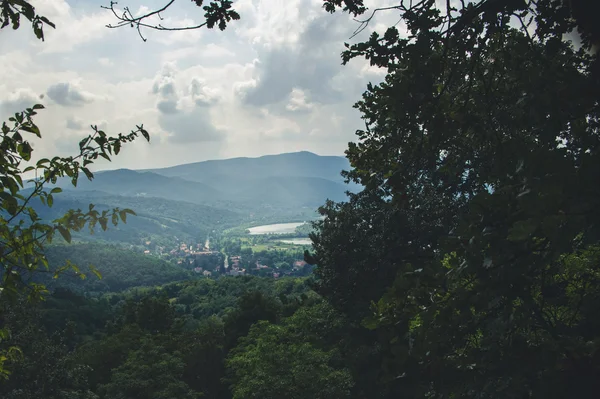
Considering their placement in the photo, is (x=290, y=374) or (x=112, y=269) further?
(x=112, y=269)

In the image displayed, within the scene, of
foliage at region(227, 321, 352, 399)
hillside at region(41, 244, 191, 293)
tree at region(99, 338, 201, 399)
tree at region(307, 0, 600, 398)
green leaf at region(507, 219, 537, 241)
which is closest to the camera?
green leaf at region(507, 219, 537, 241)

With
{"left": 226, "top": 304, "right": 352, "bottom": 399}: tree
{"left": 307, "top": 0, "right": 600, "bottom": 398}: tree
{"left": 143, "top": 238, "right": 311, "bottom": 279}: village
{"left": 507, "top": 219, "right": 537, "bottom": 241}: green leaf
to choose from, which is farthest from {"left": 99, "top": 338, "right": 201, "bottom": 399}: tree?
{"left": 143, "top": 238, "right": 311, "bottom": 279}: village

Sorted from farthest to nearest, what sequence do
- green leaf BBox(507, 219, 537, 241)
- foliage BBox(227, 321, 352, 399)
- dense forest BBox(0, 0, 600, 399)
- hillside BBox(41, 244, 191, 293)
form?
hillside BBox(41, 244, 191, 293)
foliage BBox(227, 321, 352, 399)
dense forest BBox(0, 0, 600, 399)
green leaf BBox(507, 219, 537, 241)

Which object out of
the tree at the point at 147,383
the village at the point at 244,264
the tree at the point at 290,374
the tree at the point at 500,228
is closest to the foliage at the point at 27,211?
the tree at the point at 500,228

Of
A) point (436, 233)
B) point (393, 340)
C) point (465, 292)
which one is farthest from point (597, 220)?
point (436, 233)

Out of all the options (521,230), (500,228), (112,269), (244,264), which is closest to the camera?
(521,230)

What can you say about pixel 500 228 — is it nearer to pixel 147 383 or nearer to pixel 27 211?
Answer: pixel 27 211

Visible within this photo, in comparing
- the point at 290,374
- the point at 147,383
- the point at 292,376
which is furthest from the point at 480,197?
the point at 147,383

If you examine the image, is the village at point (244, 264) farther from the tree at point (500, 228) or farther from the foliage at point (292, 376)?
the tree at point (500, 228)

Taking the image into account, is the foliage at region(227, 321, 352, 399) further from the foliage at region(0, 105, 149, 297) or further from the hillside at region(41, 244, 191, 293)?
the hillside at region(41, 244, 191, 293)

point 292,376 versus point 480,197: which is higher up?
point 480,197

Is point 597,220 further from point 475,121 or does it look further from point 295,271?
point 295,271
